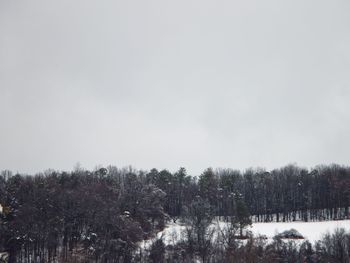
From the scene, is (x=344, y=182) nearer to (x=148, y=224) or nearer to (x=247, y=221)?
(x=247, y=221)

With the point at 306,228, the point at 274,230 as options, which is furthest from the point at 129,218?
the point at 306,228

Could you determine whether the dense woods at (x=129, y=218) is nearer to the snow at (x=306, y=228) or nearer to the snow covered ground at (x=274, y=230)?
the snow covered ground at (x=274, y=230)

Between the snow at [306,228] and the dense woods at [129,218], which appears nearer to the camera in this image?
the dense woods at [129,218]

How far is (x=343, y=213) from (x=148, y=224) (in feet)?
219

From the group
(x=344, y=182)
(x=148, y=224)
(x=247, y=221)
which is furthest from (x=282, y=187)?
(x=148, y=224)

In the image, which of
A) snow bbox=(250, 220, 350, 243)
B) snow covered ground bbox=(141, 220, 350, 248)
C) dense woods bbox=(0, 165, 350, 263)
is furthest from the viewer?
snow bbox=(250, 220, 350, 243)

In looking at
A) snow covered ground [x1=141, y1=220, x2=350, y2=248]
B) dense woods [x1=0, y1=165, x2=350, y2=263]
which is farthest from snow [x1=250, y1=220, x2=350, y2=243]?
dense woods [x1=0, y1=165, x2=350, y2=263]

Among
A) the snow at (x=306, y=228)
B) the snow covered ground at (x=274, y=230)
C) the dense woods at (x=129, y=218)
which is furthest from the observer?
the snow at (x=306, y=228)

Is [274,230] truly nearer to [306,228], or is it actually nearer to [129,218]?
[306,228]

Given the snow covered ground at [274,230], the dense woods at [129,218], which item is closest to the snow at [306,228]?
the snow covered ground at [274,230]

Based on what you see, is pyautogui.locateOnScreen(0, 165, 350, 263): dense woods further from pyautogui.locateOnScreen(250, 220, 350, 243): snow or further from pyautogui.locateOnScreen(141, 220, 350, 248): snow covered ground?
pyautogui.locateOnScreen(250, 220, 350, 243): snow

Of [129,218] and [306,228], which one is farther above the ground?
[129,218]

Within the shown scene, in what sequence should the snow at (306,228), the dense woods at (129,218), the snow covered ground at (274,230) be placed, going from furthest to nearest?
the snow at (306,228), the snow covered ground at (274,230), the dense woods at (129,218)

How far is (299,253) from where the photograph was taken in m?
63.3
